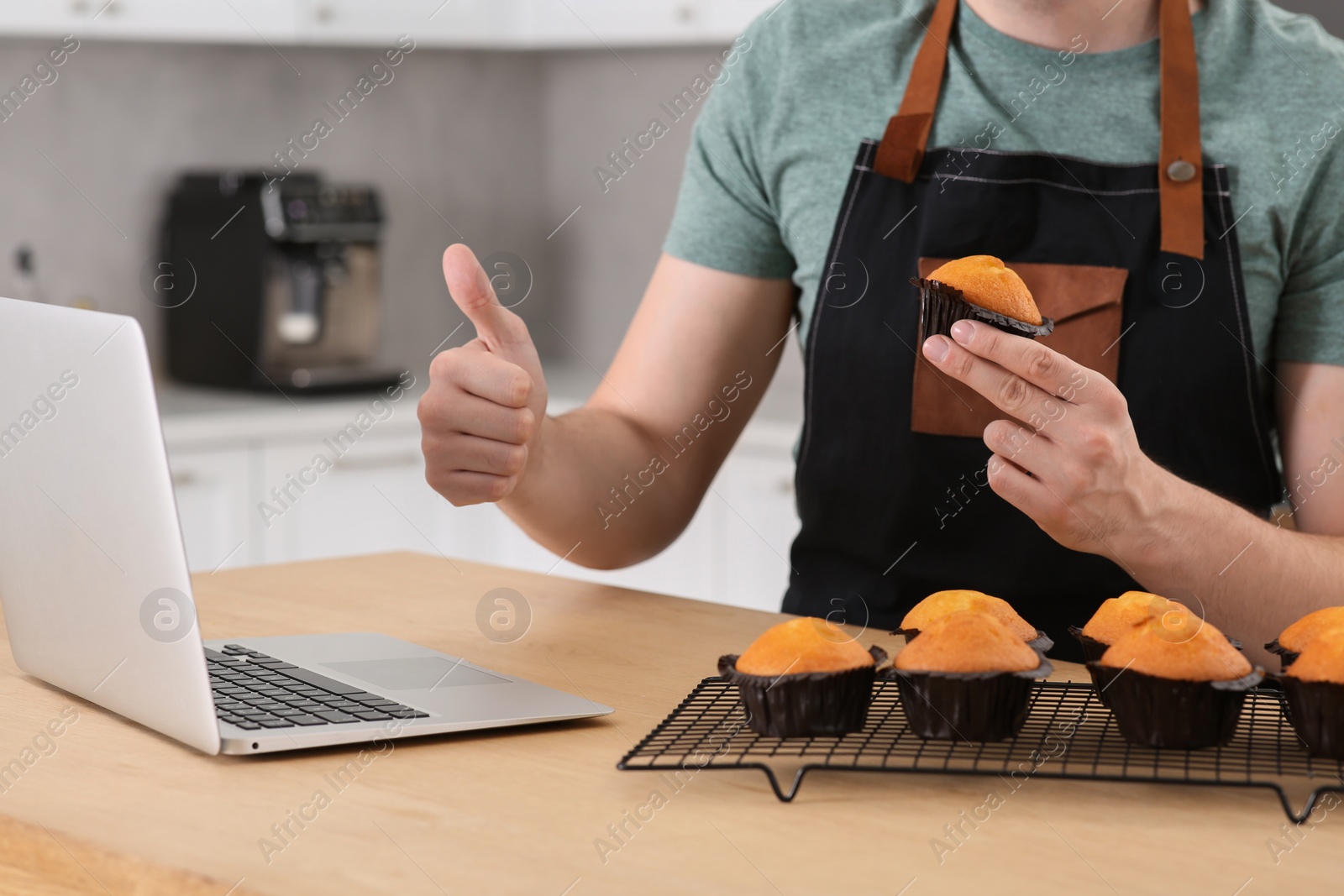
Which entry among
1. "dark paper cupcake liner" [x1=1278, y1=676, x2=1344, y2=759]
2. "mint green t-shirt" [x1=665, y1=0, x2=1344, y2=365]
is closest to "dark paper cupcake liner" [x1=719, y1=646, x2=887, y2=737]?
"dark paper cupcake liner" [x1=1278, y1=676, x2=1344, y2=759]

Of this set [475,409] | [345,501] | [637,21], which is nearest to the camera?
[475,409]

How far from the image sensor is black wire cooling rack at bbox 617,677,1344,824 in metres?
0.74

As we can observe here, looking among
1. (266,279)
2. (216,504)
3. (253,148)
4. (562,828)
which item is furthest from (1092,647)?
(253,148)

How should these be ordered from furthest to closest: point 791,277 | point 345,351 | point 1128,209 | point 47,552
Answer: point 345,351
point 791,277
point 1128,209
point 47,552

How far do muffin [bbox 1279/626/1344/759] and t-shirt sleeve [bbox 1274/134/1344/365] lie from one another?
0.61m

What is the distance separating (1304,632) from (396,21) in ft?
8.80

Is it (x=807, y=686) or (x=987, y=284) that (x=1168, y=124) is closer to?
(x=987, y=284)

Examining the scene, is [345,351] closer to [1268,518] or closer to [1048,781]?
[1268,518]

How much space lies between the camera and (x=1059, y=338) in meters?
1.34

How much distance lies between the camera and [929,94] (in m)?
1.42

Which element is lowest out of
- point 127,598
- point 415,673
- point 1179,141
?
point 415,673

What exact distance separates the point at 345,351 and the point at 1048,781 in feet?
8.50

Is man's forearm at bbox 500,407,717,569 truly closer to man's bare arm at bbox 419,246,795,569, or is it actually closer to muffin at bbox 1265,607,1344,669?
man's bare arm at bbox 419,246,795,569

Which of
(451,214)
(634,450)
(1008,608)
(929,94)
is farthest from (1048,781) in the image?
(451,214)
